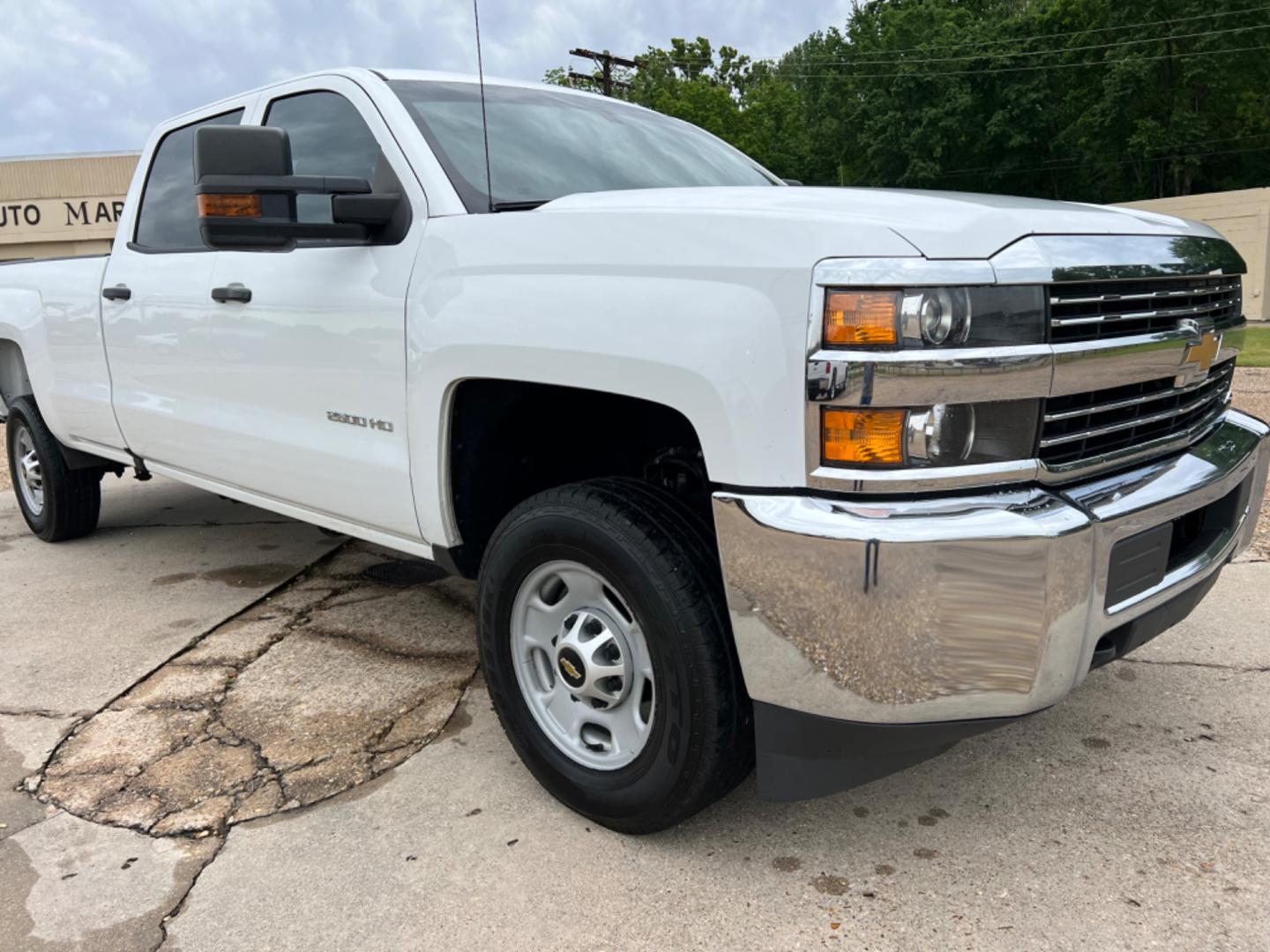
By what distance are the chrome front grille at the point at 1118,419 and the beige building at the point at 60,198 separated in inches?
1229

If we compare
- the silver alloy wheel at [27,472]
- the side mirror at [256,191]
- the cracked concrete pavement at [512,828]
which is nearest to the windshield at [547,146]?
the side mirror at [256,191]

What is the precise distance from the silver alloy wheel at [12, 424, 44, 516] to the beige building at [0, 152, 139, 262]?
86.1ft

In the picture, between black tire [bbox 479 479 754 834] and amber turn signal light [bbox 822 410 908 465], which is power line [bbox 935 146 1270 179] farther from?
amber turn signal light [bbox 822 410 908 465]

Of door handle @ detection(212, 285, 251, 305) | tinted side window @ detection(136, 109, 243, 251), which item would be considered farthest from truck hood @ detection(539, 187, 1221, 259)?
tinted side window @ detection(136, 109, 243, 251)

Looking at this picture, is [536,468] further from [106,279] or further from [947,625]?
[106,279]

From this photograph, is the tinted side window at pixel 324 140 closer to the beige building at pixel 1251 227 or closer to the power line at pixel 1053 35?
the beige building at pixel 1251 227

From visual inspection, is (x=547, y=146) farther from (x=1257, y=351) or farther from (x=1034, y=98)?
(x=1034, y=98)

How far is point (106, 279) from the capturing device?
14.4 ft

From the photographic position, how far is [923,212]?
2.04 meters

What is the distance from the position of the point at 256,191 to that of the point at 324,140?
85cm

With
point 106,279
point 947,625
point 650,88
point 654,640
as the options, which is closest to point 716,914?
point 654,640

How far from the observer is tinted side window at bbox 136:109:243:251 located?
13.3 ft

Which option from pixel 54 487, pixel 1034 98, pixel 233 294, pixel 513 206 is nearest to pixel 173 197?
pixel 233 294

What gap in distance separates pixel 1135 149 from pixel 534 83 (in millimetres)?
40900
